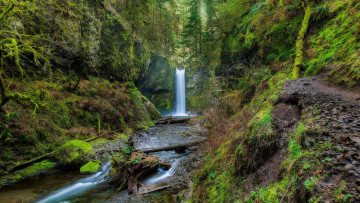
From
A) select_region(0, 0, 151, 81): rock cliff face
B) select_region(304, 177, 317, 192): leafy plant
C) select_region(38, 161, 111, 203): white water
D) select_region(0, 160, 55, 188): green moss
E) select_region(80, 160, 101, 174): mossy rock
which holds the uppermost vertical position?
select_region(0, 0, 151, 81): rock cliff face

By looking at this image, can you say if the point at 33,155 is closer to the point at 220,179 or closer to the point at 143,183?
the point at 143,183

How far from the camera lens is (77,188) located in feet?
17.0

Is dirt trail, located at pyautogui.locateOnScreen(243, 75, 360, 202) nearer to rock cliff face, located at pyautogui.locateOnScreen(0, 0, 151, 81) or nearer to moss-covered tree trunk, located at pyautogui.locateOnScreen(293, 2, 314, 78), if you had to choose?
moss-covered tree trunk, located at pyautogui.locateOnScreen(293, 2, 314, 78)

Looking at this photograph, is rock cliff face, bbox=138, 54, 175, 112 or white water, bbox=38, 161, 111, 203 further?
rock cliff face, bbox=138, 54, 175, 112

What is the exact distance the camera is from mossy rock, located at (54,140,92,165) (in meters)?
6.36

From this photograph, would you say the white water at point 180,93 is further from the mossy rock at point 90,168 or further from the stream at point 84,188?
the stream at point 84,188

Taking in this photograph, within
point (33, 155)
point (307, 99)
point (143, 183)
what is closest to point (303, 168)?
point (307, 99)

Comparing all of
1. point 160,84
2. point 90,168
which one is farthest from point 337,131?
point 160,84

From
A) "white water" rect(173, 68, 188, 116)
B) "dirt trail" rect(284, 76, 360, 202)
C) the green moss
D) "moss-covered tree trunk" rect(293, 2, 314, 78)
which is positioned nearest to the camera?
"dirt trail" rect(284, 76, 360, 202)

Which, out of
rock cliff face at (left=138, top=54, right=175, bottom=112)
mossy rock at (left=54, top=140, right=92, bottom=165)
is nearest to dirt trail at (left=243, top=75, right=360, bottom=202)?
mossy rock at (left=54, top=140, right=92, bottom=165)

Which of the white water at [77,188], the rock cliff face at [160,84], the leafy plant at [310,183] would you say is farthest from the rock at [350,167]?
the rock cliff face at [160,84]

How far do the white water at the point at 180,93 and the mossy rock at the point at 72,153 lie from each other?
20113mm

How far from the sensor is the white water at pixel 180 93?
27.0 metres

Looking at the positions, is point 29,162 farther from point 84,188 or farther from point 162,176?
point 162,176
